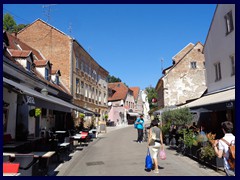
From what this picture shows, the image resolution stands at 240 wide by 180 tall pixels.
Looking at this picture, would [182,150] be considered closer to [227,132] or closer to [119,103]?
[227,132]

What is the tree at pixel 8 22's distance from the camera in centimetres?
4209

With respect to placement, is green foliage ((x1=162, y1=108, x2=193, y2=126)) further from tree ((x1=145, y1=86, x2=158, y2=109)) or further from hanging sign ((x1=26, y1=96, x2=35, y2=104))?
tree ((x1=145, y1=86, x2=158, y2=109))

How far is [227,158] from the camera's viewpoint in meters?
4.76

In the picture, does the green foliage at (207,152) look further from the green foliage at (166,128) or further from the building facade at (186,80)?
the building facade at (186,80)

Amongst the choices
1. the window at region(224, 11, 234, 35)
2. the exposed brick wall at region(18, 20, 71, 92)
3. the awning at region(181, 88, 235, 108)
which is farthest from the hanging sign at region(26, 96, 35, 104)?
the exposed brick wall at region(18, 20, 71, 92)

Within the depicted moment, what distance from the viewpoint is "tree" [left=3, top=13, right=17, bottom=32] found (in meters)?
42.1

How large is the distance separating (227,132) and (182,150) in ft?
24.2

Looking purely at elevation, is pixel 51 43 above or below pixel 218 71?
above

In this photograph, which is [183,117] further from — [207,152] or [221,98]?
[207,152]

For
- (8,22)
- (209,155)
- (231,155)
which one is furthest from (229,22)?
(8,22)

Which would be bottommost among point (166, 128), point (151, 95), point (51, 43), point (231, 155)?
point (166, 128)

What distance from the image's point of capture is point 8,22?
42.6 metres

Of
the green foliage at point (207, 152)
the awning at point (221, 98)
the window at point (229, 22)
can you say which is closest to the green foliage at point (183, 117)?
the awning at point (221, 98)
